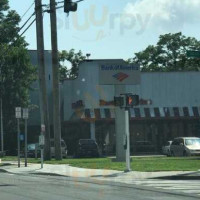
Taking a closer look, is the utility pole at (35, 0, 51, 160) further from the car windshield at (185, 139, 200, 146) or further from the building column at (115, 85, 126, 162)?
the car windshield at (185, 139, 200, 146)

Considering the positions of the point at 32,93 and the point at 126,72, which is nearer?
the point at 126,72

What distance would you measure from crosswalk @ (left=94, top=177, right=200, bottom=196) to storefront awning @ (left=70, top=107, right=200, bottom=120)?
29577mm

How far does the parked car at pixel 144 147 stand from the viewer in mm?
50531

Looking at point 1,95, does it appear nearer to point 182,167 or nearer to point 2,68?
point 2,68

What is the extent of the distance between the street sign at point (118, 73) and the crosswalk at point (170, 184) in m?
10.5

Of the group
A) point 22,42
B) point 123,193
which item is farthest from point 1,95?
point 123,193

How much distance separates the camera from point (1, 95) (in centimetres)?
5209

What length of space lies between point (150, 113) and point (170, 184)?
108 ft

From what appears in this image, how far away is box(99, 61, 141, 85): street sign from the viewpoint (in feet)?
96.9

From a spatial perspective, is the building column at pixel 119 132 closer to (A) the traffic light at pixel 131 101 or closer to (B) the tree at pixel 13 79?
(A) the traffic light at pixel 131 101

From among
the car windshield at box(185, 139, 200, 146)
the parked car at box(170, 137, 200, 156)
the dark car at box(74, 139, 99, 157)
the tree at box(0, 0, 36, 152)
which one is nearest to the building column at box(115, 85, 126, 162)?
the parked car at box(170, 137, 200, 156)

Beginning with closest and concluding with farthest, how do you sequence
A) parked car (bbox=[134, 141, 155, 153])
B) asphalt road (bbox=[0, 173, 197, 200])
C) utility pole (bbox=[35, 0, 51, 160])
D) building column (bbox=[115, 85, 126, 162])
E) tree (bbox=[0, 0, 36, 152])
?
asphalt road (bbox=[0, 173, 197, 200]) < building column (bbox=[115, 85, 126, 162]) < utility pole (bbox=[35, 0, 51, 160]) < parked car (bbox=[134, 141, 155, 153]) < tree (bbox=[0, 0, 36, 152])

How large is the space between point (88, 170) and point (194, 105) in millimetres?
28688

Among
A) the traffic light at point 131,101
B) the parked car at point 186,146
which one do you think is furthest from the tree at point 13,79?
the traffic light at point 131,101
